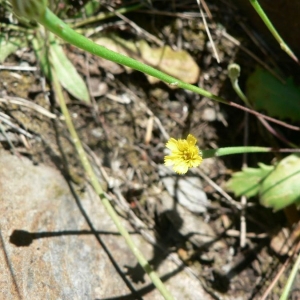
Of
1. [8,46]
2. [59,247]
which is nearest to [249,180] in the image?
[59,247]

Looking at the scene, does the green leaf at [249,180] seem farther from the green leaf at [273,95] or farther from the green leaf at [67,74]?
the green leaf at [67,74]

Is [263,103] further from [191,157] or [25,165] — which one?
[25,165]

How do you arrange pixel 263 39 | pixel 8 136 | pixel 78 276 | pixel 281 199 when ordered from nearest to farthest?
pixel 78 276
pixel 8 136
pixel 281 199
pixel 263 39

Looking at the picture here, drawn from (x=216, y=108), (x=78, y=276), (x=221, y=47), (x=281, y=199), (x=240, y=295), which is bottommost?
(x=240, y=295)

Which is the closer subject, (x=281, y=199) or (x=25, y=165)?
(x=25, y=165)

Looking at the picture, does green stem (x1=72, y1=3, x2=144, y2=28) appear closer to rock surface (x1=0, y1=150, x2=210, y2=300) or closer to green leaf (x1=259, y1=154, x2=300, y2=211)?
rock surface (x1=0, y1=150, x2=210, y2=300)

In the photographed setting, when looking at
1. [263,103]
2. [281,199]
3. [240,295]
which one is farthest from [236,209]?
[263,103]

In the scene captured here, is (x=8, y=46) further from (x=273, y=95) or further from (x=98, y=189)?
(x=273, y=95)
